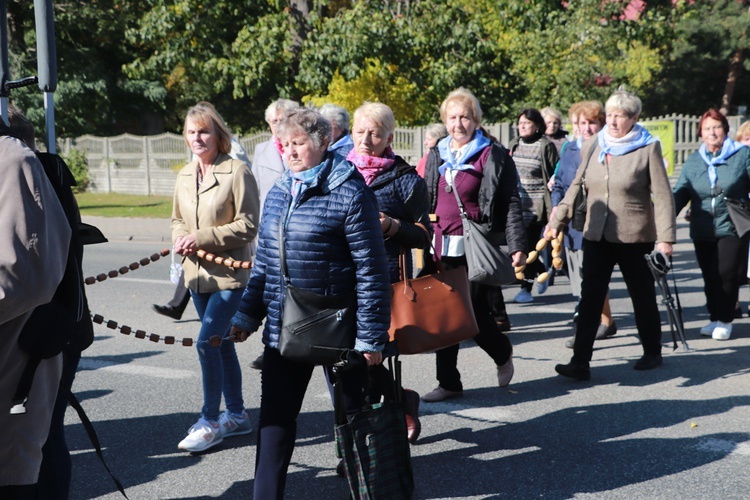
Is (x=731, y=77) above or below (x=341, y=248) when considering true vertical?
above

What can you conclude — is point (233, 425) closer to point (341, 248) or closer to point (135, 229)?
point (341, 248)

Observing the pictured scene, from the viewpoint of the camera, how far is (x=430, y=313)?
14.0 ft

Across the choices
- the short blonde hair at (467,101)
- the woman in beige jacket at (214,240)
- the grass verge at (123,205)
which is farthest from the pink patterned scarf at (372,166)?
the grass verge at (123,205)

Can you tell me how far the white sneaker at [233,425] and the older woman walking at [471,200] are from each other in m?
1.15

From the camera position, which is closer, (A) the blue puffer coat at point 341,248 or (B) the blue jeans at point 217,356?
(A) the blue puffer coat at point 341,248

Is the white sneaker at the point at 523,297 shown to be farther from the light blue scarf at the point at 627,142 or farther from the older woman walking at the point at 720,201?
the light blue scarf at the point at 627,142

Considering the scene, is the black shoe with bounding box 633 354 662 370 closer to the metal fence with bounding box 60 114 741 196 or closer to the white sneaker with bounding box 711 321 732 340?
the white sneaker with bounding box 711 321 732 340

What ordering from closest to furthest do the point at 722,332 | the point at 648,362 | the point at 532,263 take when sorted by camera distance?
the point at 648,362 < the point at 722,332 < the point at 532,263

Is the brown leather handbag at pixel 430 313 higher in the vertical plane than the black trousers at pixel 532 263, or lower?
higher

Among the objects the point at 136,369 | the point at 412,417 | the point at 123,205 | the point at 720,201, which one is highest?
the point at 720,201

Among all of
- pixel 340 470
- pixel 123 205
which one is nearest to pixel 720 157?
pixel 340 470

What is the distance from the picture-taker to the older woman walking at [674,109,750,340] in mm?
7332

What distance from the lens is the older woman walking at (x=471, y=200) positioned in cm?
552

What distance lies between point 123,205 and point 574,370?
1795 cm
